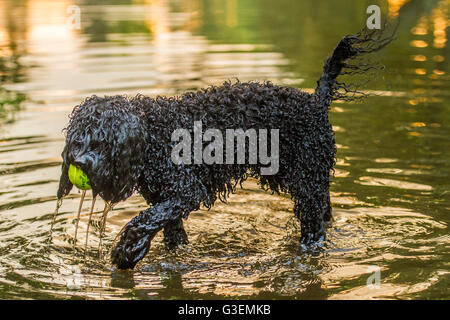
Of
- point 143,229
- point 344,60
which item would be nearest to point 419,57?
point 344,60

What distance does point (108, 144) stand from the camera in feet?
15.2

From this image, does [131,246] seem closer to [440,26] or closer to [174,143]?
[174,143]

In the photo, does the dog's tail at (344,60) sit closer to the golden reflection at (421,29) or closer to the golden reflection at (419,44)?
the golden reflection at (419,44)

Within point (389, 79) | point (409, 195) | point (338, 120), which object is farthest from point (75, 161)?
point (389, 79)

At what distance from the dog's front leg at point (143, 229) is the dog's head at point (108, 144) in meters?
0.25

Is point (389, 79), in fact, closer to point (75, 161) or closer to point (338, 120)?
point (338, 120)

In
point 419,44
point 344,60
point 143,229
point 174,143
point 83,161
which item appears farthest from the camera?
point 419,44

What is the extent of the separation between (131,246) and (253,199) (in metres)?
2.35

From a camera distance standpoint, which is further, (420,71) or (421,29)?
(421,29)

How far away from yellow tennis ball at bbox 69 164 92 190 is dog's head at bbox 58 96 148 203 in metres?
0.05

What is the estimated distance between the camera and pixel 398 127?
29.7 feet

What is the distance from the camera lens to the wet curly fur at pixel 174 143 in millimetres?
4672

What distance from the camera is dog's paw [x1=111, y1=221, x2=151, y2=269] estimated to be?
492 cm

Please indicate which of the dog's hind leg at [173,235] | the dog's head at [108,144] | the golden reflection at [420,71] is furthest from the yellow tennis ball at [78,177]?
the golden reflection at [420,71]
